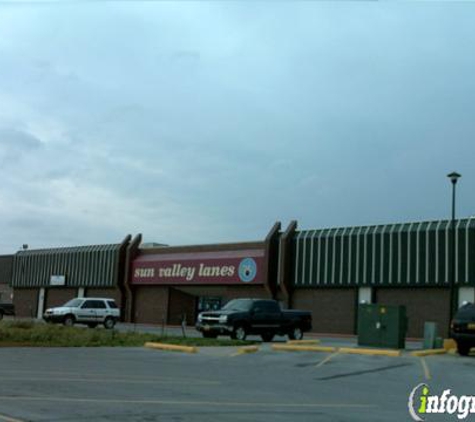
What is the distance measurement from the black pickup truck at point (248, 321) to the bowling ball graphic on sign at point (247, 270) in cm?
1806

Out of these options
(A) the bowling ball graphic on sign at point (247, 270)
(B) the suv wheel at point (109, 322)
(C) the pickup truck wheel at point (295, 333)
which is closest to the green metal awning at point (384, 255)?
(A) the bowling ball graphic on sign at point (247, 270)

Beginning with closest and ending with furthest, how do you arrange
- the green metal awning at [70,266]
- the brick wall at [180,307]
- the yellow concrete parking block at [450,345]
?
the yellow concrete parking block at [450,345] → the brick wall at [180,307] → the green metal awning at [70,266]

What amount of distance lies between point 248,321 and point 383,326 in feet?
21.4

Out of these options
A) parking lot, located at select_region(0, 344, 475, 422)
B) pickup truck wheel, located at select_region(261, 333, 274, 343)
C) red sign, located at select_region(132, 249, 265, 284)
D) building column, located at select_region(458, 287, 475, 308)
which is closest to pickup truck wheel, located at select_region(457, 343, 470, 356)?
parking lot, located at select_region(0, 344, 475, 422)

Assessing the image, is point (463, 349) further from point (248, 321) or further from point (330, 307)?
point (330, 307)

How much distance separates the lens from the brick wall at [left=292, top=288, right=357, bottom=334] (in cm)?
4634

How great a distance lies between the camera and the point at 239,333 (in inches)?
1182

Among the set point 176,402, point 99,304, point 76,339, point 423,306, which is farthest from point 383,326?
point 99,304

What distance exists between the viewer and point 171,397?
11742mm

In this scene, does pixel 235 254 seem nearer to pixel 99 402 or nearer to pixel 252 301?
pixel 252 301

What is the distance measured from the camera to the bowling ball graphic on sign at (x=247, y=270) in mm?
51094

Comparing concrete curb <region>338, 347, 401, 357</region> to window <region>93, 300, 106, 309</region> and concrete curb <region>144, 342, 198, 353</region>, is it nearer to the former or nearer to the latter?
concrete curb <region>144, 342, 198, 353</region>

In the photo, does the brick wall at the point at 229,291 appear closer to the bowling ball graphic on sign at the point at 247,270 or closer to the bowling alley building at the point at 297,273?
the bowling alley building at the point at 297,273

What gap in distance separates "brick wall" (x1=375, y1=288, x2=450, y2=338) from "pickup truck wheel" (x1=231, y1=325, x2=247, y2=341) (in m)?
15.9
